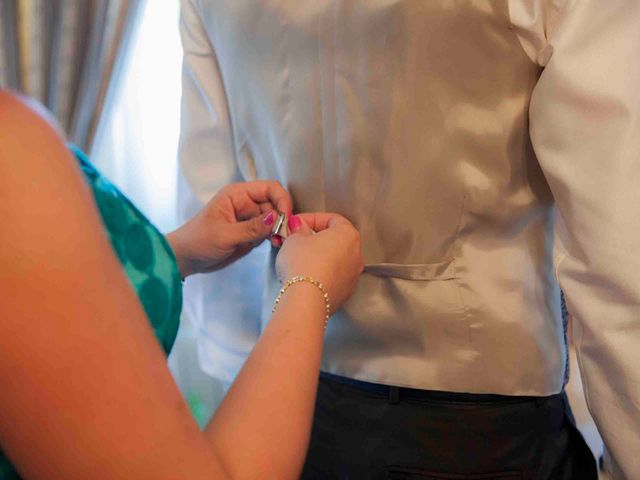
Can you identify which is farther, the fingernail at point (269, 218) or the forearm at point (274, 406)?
the fingernail at point (269, 218)

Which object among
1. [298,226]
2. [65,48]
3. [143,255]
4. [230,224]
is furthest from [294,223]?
[65,48]

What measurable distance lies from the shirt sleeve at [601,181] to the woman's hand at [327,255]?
217 mm

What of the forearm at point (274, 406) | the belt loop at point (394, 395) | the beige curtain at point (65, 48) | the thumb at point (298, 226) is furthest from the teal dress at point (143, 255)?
the beige curtain at point (65, 48)

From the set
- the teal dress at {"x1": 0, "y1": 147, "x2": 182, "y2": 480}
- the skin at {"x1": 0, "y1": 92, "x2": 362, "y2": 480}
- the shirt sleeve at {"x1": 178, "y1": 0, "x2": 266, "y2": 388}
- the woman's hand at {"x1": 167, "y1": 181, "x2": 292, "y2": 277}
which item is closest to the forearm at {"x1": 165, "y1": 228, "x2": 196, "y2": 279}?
the woman's hand at {"x1": 167, "y1": 181, "x2": 292, "y2": 277}

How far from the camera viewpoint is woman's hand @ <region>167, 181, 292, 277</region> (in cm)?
80

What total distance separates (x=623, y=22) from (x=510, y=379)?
39 centimetres

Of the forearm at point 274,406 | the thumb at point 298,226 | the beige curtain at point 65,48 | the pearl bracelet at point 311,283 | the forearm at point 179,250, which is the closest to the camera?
the forearm at point 274,406

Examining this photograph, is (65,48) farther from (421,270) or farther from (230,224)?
(421,270)

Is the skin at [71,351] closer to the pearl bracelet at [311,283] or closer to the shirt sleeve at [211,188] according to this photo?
the pearl bracelet at [311,283]

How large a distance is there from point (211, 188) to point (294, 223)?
241 millimetres

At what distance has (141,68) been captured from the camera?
1.26 m

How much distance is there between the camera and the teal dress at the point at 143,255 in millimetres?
546

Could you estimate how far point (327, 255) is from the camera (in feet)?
2.22

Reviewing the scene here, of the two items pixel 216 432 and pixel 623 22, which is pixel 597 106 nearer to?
pixel 623 22
